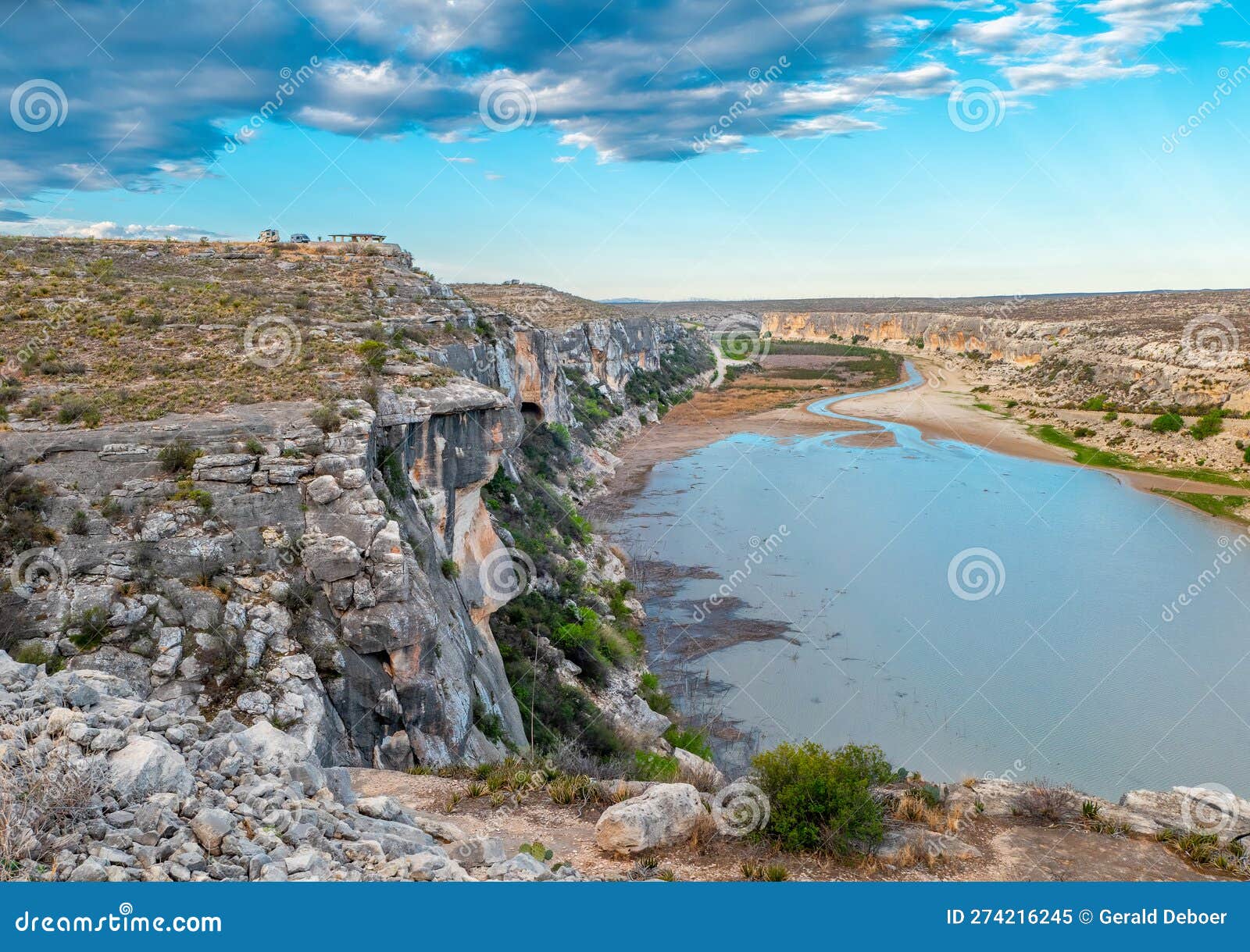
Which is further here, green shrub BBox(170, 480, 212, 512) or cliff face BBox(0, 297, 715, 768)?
green shrub BBox(170, 480, 212, 512)

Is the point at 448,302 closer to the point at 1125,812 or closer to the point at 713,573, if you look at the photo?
the point at 713,573

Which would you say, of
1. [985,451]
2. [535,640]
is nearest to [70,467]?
[535,640]

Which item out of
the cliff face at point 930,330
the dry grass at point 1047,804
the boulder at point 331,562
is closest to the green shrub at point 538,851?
the boulder at point 331,562

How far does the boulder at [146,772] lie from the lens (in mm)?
6117

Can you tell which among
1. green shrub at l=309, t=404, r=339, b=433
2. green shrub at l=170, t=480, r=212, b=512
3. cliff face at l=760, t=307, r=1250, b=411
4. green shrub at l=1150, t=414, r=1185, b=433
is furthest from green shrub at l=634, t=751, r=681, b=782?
cliff face at l=760, t=307, r=1250, b=411

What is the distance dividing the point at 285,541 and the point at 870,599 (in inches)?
778

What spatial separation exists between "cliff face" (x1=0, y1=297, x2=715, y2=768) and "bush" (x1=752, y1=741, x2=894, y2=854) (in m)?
5.09

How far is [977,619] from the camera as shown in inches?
952

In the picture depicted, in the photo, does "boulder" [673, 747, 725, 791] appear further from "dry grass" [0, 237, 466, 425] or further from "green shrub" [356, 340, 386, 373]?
"green shrub" [356, 340, 386, 373]

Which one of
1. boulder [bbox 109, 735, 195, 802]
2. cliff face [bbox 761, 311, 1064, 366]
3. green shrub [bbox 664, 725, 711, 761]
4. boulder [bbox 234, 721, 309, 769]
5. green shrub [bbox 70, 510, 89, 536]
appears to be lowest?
green shrub [bbox 664, 725, 711, 761]

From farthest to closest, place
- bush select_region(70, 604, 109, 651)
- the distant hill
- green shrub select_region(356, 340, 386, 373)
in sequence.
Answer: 1. the distant hill
2. green shrub select_region(356, 340, 386, 373)
3. bush select_region(70, 604, 109, 651)

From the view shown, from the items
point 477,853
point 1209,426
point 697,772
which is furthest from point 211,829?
point 1209,426

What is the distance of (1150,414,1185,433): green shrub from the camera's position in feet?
154

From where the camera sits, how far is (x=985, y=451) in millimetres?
50531
